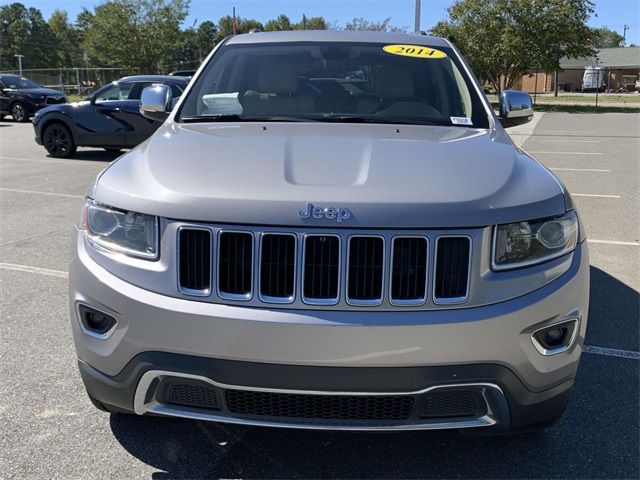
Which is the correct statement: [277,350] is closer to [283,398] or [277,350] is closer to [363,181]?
[283,398]

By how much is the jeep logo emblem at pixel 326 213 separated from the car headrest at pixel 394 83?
5.78 ft

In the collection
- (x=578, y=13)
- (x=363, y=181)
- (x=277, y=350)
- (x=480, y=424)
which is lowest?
(x=480, y=424)

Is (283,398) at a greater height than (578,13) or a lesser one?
lesser

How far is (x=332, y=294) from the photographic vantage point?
7.09 ft

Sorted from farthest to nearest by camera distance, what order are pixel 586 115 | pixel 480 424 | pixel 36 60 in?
pixel 36 60
pixel 586 115
pixel 480 424

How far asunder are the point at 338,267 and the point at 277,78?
2046mm

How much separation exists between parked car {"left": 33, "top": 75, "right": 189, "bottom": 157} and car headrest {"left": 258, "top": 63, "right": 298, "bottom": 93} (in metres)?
8.17

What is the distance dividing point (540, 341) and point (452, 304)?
36 centimetres

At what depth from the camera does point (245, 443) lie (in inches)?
108

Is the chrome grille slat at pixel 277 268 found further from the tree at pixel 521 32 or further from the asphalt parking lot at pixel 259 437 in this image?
the tree at pixel 521 32

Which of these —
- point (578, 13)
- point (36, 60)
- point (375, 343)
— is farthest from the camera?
point (36, 60)

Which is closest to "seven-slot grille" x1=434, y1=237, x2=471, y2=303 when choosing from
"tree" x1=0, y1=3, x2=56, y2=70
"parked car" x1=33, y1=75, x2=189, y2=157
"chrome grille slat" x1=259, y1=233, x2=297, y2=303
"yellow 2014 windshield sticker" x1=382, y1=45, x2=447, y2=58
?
"chrome grille slat" x1=259, y1=233, x2=297, y2=303

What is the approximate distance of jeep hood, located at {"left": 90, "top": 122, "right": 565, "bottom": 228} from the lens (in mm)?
2160

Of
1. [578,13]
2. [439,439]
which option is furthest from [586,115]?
[439,439]
